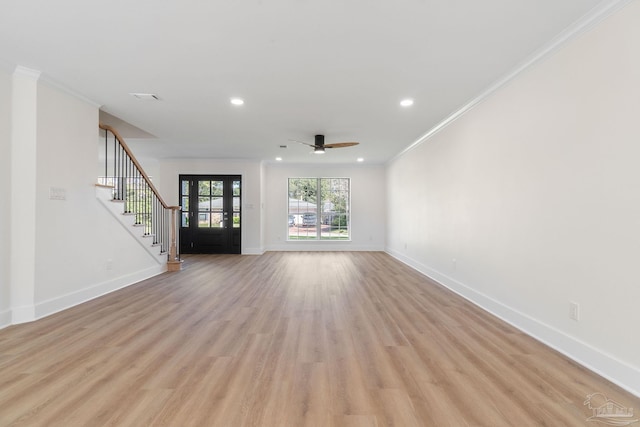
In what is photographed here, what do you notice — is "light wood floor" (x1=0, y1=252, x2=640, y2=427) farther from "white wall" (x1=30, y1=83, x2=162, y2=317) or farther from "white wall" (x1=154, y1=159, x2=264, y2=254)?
"white wall" (x1=154, y1=159, x2=264, y2=254)

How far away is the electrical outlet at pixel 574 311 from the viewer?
2.25 meters

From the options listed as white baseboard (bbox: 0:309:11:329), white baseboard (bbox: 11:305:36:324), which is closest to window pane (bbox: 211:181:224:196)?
white baseboard (bbox: 11:305:36:324)

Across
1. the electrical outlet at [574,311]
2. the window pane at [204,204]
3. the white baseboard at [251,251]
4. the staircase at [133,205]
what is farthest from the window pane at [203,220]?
the electrical outlet at [574,311]

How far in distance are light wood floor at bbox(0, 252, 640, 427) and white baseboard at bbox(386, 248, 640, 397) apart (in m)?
0.09

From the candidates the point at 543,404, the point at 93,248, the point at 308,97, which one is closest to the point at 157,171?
the point at 93,248

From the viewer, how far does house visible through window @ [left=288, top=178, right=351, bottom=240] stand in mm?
8992

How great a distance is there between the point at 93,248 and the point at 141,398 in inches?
118

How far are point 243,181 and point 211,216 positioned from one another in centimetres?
135

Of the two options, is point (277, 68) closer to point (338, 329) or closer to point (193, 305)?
point (338, 329)

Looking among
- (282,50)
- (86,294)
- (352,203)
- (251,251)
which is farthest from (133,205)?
(352,203)

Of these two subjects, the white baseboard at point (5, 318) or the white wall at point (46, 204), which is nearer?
the white baseboard at point (5, 318)

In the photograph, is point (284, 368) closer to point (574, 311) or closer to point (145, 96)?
point (574, 311)

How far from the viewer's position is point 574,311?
2285mm

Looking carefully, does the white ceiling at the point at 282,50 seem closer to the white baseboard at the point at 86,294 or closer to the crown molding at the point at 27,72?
the crown molding at the point at 27,72
